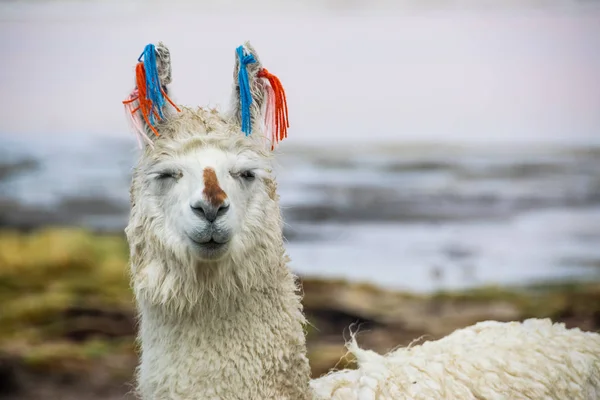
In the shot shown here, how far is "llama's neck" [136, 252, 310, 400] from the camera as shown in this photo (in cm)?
197

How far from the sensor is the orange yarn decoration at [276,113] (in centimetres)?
221

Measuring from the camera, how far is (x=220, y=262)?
2014 millimetres

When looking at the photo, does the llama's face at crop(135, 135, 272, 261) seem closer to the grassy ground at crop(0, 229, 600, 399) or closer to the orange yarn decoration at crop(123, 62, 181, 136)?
the orange yarn decoration at crop(123, 62, 181, 136)

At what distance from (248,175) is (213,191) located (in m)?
0.22

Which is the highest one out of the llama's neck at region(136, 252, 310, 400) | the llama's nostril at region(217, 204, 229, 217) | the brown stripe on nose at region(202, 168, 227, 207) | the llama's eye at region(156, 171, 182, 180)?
the llama's eye at region(156, 171, 182, 180)

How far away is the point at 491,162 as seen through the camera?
607cm

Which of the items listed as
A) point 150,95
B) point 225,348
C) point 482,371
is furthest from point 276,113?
point 482,371

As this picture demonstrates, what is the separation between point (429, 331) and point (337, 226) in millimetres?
1162

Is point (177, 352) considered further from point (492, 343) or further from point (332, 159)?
point (332, 159)

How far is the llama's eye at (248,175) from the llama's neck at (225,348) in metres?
0.27

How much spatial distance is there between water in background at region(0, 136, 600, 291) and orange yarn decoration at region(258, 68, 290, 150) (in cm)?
355

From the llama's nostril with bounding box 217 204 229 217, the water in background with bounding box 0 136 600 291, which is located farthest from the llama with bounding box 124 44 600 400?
the water in background with bounding box 0 136 600 291

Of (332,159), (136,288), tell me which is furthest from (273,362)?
(332,159)

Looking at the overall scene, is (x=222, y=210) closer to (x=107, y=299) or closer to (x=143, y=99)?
(x=143, y=99)
